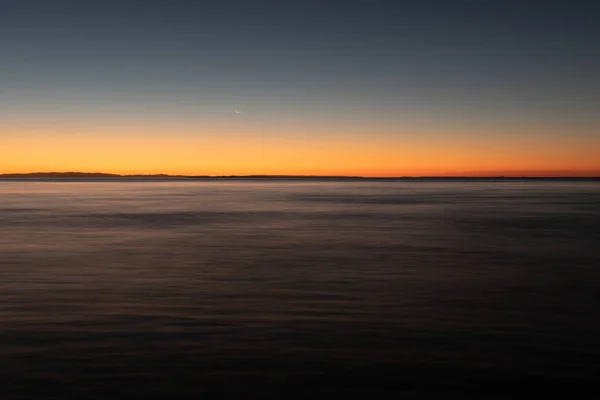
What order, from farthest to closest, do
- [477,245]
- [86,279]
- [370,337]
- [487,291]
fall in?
[477,245] → [86,279] → [487,291] → [370,337]

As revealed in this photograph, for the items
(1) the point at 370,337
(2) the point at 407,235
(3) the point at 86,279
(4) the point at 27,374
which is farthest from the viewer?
(2) the point at 407,235

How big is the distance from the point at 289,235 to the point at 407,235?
6874 millimetres

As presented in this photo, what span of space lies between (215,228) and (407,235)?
12745 mm

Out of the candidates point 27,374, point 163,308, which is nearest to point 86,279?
point 163,308

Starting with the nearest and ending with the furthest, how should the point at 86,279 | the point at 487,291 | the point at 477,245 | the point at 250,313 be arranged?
the point at 250,313 < the point at 487,291 < the point at 86,279 < the point at 477,245

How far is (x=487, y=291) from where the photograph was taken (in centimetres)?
1689

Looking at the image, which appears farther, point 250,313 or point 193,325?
point 250,313

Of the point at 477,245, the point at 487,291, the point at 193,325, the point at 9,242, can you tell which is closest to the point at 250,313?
the point at 193,325

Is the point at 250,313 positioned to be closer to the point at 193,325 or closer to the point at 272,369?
the point at 193,325

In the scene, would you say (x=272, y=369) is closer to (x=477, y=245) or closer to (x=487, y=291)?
(x=487, y=291)

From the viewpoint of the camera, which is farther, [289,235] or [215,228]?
[215,228]

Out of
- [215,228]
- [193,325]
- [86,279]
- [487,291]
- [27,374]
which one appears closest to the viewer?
[27,374]

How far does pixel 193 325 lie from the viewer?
12648 mm

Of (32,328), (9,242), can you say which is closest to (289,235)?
(9,242)
